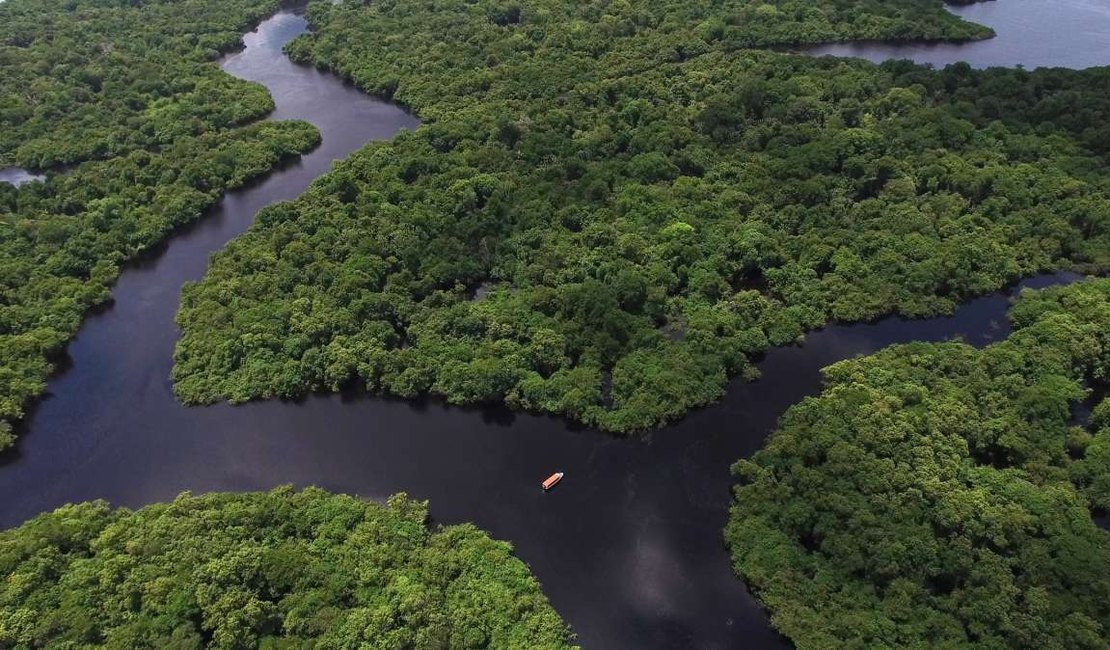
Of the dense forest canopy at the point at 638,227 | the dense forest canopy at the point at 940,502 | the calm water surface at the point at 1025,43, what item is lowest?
the dense forest canopy at the point at 940,502

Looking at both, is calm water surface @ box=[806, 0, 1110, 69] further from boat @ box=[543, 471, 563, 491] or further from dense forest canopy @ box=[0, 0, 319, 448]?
boat @ box=[543, 471, 563, 491]

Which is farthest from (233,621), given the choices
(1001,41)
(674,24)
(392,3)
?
(1001,41)

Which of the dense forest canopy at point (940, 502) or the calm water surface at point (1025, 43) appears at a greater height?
the calm water surface at point (1025, 43)

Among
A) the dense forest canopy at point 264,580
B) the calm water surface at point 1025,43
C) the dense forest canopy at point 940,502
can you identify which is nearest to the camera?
the dense forest canopy at point 940,502

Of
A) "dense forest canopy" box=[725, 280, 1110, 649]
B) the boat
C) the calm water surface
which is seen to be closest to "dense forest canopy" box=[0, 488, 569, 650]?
the boat

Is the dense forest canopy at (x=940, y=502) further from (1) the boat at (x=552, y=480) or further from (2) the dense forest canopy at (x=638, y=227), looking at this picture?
(1) the boat at (x=552, y=480)

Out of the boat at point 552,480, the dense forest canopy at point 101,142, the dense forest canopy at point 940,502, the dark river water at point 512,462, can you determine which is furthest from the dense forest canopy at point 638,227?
the dense forest canopy at point 101,142

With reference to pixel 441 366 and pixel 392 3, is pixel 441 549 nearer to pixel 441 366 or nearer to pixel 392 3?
pixel 441 366
